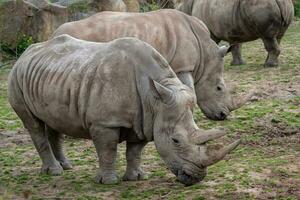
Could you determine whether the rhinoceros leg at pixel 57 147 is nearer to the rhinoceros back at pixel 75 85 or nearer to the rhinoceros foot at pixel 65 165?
the rhinoceros foot at pixel 65 165

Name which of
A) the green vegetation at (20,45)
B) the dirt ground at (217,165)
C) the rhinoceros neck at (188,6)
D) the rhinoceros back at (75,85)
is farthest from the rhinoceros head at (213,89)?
the green vegetation at (20,45)

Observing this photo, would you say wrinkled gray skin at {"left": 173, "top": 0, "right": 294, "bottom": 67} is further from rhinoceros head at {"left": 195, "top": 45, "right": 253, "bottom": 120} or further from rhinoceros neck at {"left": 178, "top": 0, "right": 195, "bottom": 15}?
rhinoceros head at {"left": 195, "top": 45, "right": 253, "bottom": 120}

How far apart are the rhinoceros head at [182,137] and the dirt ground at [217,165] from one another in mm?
242

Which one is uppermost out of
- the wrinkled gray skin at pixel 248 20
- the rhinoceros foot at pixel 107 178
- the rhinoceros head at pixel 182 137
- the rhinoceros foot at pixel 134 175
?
the rhinoceros head at pixel 182 137

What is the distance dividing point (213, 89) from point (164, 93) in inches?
94.2

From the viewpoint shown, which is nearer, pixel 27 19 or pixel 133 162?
pixel 133 162

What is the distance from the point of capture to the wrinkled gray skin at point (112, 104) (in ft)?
17.9

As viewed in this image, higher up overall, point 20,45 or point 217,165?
point 217,165

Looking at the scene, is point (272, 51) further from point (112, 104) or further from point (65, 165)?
point (112, 104)

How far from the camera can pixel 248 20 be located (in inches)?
463

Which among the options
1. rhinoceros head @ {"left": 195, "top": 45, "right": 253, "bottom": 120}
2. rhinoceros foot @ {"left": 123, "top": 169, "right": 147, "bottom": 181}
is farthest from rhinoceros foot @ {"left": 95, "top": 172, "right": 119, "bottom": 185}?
rhinoceros head @ {"left": 195, "top": 45, "right": 253, "bottom": 120}

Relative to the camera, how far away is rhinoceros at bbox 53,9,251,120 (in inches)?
300

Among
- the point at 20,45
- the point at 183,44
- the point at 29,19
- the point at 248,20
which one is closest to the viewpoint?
the point at 183,44

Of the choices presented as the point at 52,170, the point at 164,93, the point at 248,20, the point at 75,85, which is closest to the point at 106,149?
the point at 75,85
